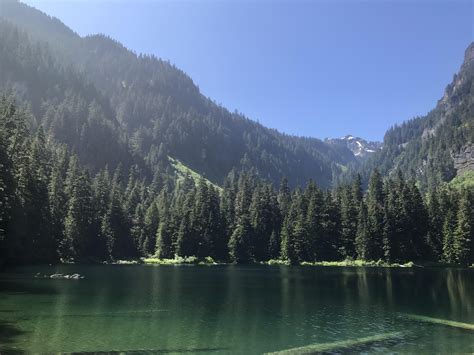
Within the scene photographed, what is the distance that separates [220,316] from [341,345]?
46.6ft

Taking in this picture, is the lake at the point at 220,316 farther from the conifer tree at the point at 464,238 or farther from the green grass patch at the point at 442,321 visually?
the conifer tree at the point at 464,238

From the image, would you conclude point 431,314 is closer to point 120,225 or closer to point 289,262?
point 289,262

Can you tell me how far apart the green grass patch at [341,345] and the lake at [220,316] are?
0.24 metres

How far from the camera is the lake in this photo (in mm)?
33844

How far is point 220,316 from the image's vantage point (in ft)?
149

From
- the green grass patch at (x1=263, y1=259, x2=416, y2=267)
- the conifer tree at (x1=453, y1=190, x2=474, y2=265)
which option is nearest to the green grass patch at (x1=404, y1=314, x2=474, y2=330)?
the green grass patch at (x1=263, y1=259, x2=416, y2=267)

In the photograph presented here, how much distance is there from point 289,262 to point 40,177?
7556 centimetres

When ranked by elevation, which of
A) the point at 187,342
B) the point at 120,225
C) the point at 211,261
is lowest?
the point at 187,342

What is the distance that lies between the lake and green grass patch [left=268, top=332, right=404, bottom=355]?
24cm

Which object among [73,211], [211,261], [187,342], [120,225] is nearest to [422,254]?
[211,261]

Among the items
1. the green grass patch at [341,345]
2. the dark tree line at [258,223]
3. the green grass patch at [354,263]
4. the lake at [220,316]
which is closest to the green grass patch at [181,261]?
the dark tree line at [258,223]

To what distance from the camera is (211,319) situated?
43.7m

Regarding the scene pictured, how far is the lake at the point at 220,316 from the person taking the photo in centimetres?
3384

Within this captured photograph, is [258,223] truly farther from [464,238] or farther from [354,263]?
[464,238]
